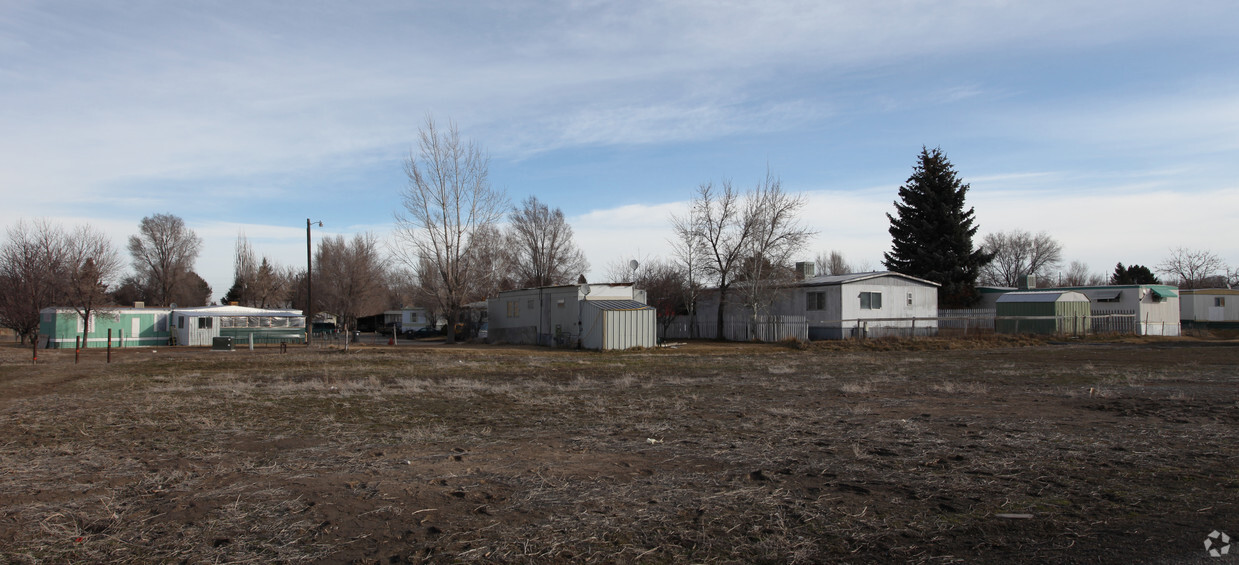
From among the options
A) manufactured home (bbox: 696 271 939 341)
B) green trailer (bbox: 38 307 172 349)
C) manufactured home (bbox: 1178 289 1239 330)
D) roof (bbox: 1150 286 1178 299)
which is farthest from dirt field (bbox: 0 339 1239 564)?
manufactured home (bbox: 1178 289 1239 330)

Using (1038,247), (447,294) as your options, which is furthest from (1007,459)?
(1038,247)

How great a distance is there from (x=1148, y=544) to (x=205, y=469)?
25.5 feet

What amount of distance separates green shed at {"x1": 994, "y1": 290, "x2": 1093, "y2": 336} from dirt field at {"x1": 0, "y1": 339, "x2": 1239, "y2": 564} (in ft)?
79.3

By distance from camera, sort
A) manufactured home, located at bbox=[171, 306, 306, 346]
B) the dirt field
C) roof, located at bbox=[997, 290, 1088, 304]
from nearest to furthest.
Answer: the dirt field < manufactured home, located at bbox=[171, 306, 306, 346] < roof, located at bbox=[997, 290, 1088, 304]

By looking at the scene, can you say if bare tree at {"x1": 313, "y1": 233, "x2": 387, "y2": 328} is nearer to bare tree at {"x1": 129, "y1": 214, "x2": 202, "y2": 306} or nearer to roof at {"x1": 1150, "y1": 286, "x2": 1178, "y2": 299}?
bare tree at {"x1": 129, "y1": 214, "x2": 202, "y2": 306}

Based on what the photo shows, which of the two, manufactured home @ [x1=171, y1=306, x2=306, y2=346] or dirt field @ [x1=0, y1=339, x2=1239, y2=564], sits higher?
manufactured home @ [x1=171, y1=306, x2=306, y2=346]

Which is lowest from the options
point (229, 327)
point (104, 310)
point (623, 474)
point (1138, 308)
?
point (623, 474)

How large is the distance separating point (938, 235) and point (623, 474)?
47670 mm

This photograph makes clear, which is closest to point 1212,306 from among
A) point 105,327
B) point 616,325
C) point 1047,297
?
point 1047,297

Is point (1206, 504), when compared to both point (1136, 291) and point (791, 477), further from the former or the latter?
point (1136, 291)

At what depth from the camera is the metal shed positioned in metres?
30.6

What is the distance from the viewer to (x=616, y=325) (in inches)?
1210

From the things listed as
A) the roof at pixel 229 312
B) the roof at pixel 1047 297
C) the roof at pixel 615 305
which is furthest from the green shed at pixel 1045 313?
the roof at pixel 229 312

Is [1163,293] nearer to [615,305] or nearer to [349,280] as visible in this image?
[615,305]
